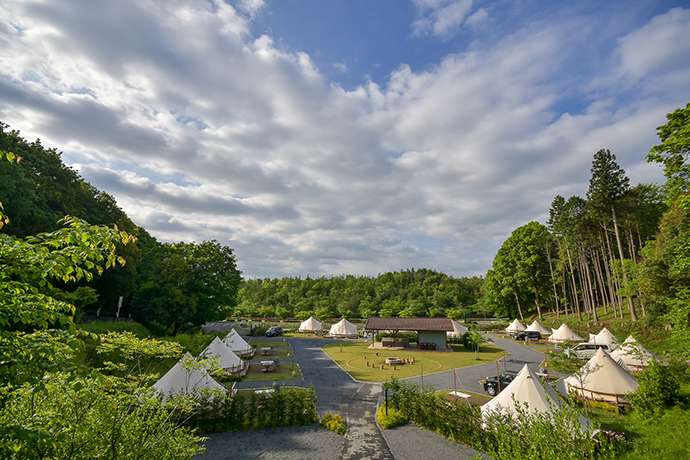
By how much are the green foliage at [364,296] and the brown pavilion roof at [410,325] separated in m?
27.1

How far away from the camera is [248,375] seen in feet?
88.5

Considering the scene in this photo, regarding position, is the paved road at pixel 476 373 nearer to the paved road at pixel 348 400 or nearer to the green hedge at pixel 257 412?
the paved road at pixel 348 400

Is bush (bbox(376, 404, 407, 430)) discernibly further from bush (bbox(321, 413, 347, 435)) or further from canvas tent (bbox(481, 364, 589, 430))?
canvas tent (bbox(481, 364, 589, 430))

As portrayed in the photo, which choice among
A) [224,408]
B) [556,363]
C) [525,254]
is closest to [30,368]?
[224,408]

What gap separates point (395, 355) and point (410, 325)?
239 inches

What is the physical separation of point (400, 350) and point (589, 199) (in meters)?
29.5

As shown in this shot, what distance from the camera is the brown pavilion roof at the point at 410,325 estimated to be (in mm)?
40656

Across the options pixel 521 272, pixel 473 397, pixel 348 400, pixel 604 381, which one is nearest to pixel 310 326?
pixel 348 400

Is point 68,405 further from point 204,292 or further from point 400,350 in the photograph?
point 400,350

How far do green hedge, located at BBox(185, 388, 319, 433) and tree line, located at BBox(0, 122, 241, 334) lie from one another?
17406 mm

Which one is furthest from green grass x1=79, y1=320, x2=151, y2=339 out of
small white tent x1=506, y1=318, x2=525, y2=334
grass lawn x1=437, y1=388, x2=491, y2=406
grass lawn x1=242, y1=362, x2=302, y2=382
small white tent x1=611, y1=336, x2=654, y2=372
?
small white tent x1=506, y1=318, x2=525, y2=334

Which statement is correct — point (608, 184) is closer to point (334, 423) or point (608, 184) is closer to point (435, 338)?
point (435, 338)

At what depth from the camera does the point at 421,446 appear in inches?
564

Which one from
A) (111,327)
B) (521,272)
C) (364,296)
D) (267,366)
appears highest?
(521,272)
